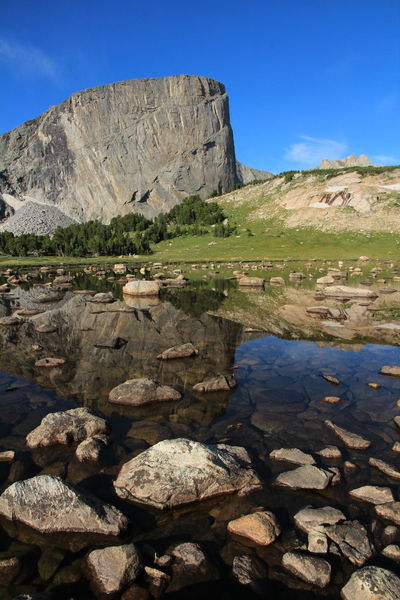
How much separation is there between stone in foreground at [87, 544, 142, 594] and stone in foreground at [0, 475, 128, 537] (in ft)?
1.80

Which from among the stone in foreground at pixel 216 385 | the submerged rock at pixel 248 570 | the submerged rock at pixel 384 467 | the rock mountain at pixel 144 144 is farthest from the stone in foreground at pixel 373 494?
the rock mountain at pixel 144 144

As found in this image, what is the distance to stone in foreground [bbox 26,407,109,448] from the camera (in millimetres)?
7961

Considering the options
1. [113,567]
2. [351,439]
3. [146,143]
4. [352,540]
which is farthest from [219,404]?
[146,143]

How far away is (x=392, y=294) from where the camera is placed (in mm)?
29359

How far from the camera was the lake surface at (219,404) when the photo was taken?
17.7 ft

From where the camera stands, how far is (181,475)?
257 inches

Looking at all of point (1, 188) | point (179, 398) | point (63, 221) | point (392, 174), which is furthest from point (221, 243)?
point (1, 188)

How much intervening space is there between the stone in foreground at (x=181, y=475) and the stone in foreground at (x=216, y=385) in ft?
12.0

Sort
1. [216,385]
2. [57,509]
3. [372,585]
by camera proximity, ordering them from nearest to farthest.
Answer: [372,585] < [57,509] < [216,385]

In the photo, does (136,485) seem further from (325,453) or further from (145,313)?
(145,313)

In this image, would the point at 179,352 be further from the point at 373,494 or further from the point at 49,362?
the point at 373,494

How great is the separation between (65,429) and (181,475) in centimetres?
297

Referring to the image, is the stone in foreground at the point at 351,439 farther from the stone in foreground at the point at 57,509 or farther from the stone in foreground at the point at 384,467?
the stone in foreground at the point at 57,509

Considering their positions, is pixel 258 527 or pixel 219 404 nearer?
pixel 258 527
